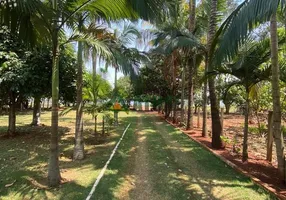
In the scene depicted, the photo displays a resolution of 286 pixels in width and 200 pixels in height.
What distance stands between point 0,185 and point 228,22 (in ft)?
17.7

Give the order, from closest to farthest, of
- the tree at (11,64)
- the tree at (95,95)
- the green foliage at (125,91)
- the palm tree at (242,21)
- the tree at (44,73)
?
the palm tree at (242,21) < the tree at (11,64) < the tree at (44,73) < the tree at (95,95) < the green foliage at (125,91)

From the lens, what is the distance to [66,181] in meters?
5.73

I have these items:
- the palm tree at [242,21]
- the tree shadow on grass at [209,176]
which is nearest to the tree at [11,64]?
the tree shadow on grass at [209,176]

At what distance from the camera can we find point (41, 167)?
6.83 metres

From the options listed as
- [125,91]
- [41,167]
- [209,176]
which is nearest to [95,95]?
[41,167]

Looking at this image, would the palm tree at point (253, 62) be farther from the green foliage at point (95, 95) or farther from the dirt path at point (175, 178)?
the green foliage at point (95, 95)

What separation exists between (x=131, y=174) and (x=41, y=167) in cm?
243

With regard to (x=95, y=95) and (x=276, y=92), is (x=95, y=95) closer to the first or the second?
(x=95, y=95)

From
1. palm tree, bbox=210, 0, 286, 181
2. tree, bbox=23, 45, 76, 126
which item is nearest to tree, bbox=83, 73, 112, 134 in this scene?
tree, bbox=23, 45, 76, 126

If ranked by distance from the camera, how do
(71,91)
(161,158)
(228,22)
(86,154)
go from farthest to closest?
(71,91) → (86,154) → (161,158) → (228,22)

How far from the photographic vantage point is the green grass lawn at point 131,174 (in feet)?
16.5

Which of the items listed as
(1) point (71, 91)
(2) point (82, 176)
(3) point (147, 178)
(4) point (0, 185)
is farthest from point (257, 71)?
(1) point (71, 91)

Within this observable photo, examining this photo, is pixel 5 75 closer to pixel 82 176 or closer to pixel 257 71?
pixel 82 176

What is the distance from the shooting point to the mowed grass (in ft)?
16.8
